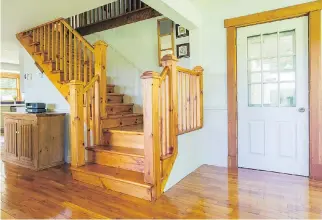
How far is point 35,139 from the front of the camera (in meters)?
3.09

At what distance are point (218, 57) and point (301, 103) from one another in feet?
3.96

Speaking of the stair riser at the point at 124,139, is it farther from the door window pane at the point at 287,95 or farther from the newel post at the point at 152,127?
the door window pane at the point at 287,95

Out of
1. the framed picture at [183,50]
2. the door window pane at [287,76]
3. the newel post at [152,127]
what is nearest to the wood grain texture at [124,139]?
the newel post at [152,127]

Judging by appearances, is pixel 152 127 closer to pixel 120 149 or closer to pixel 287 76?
pixel 120 149

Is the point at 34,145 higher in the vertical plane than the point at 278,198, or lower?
higher

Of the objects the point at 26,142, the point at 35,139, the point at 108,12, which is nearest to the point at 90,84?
the point at 35,139

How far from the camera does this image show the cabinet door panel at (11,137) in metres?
3.40

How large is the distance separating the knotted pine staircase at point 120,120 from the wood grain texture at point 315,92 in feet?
4.38

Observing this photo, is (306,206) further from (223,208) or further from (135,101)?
(135,101)

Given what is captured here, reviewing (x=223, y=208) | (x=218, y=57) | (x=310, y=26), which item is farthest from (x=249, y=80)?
(x=223, y=208)

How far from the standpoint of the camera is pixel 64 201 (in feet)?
6.75

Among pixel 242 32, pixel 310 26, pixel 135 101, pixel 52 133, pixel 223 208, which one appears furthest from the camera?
pixel 135 101

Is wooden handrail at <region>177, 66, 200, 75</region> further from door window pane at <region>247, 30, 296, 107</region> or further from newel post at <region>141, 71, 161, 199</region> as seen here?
door window pane at <region>247, 30, 296, 107</region>

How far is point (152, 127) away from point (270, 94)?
1.76 m
